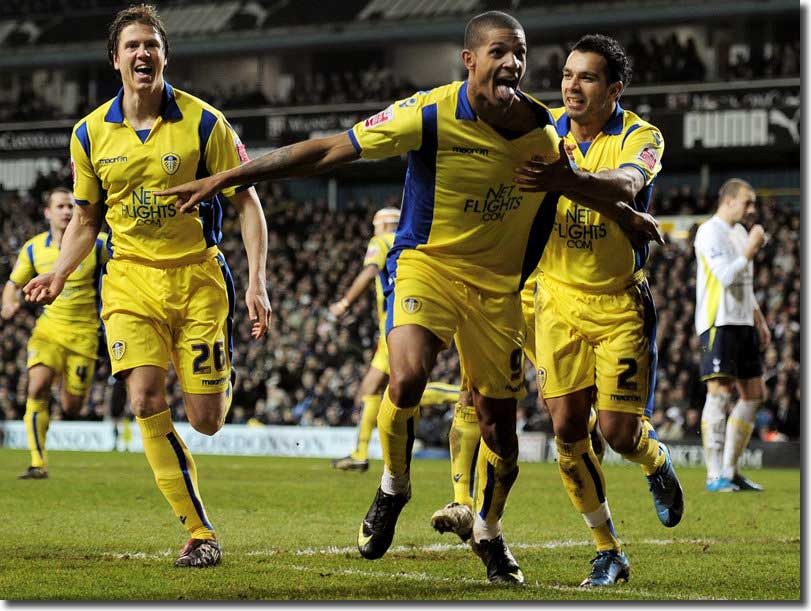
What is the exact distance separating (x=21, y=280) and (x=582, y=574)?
8.13m

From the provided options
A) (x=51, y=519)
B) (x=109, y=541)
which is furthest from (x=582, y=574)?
(x=51, y=519)

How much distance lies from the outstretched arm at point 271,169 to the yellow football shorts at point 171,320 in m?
1.45

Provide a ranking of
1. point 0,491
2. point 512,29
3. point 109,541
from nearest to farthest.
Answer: point 512,29 → point 109,541 → point 0,491

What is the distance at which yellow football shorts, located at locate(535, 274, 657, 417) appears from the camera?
6898 mm

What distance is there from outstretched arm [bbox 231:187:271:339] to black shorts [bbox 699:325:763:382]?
667 centimetres

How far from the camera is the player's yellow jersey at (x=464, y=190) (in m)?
6.12

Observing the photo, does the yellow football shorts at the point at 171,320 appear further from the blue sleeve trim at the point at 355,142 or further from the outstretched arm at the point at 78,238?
the blue sleeve trim at the point at 355,142

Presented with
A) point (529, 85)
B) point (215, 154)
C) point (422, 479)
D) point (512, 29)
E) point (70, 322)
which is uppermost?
point (529, 85)

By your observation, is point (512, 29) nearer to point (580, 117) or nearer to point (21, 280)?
point (580, 117)

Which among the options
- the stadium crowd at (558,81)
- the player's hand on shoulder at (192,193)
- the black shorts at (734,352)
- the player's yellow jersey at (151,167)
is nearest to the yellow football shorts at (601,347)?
the player's yellow jersey at (151,167)

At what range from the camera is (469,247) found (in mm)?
6355

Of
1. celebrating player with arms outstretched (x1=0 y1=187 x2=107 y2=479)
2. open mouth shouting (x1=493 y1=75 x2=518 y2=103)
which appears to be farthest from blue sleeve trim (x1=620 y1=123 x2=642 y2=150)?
celebrating player with arms outstretched (x1=0 y1=187 x2=107 y2=479)

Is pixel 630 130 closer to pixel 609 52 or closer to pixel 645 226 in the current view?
pixel 609 52

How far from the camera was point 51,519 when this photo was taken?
360 inches
